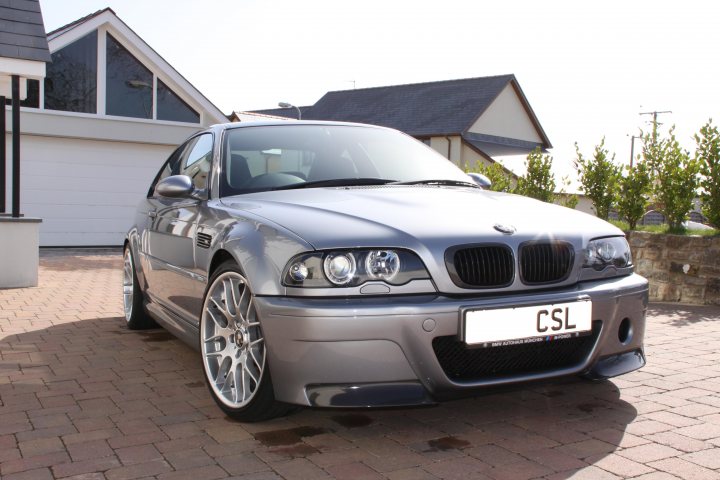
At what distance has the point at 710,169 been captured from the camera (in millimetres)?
7973

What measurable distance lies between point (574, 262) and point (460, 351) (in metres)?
0.75

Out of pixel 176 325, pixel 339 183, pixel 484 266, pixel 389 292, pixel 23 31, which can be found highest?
pixel 23 31

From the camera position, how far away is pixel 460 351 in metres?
3.06

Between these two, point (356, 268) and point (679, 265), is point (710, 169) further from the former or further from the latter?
point (356, 268)

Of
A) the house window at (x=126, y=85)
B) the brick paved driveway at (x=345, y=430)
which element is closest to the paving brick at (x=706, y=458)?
the brick paved driveway at (x=345, y=430)

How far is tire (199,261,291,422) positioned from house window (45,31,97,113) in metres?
12.9

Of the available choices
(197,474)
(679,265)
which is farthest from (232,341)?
(679,265)

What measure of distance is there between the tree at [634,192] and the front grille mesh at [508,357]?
6.10 m

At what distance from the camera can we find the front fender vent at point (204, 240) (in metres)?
3.92

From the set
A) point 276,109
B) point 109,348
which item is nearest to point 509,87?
point 276,109

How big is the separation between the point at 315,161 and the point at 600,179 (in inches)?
241

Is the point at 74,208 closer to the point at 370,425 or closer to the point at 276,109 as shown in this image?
the point at 370,425

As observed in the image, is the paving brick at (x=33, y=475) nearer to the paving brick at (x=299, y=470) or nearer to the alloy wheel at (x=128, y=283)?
the paving brick at (x=299, y=470)

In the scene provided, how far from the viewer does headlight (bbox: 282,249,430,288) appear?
9.91 ft
